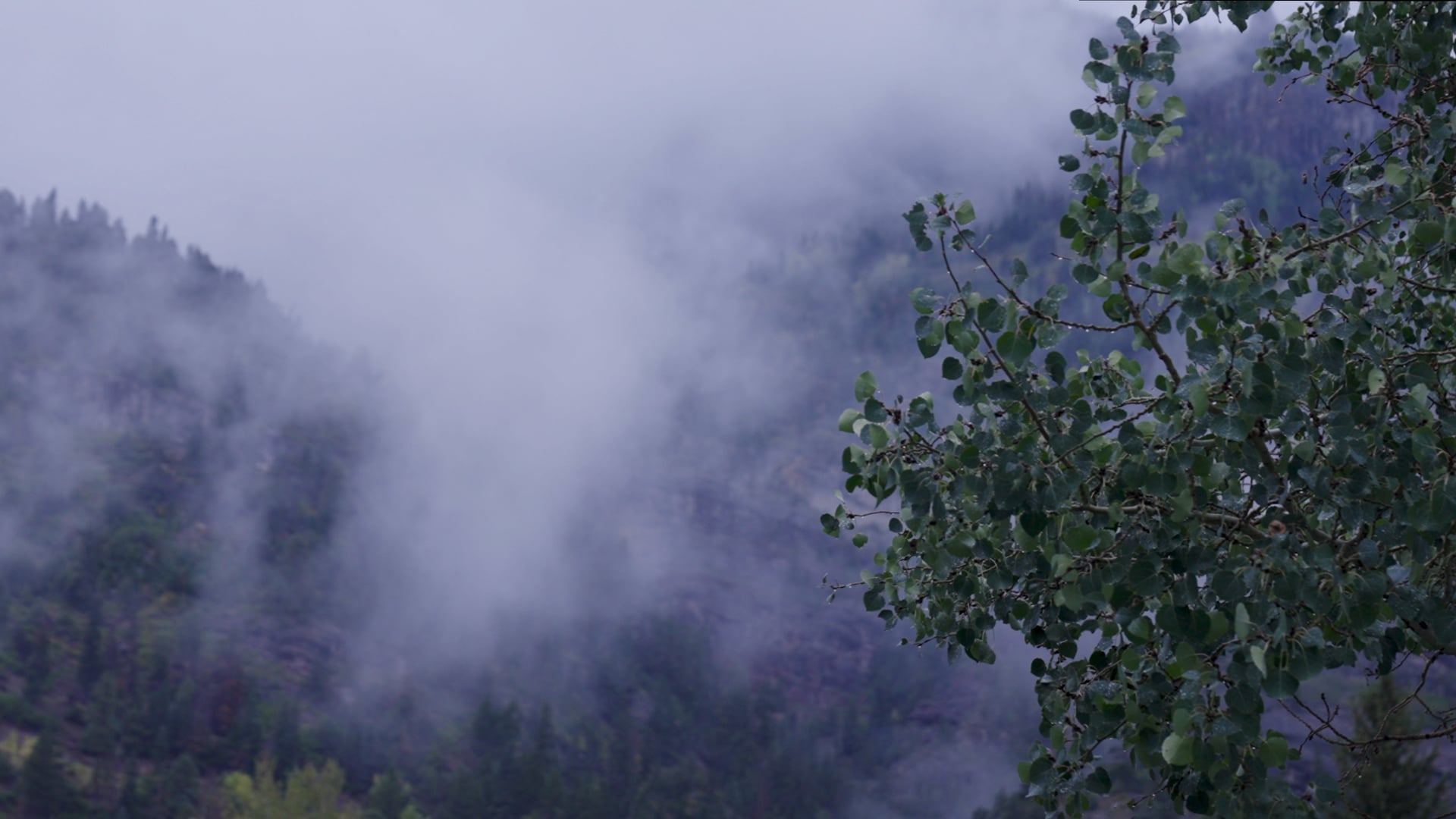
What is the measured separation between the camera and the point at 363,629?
185000mm

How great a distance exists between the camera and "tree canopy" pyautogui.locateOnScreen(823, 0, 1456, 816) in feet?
13.8

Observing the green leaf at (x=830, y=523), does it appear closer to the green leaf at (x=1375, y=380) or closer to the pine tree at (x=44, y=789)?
the green leaf at (x=1375, y=380)

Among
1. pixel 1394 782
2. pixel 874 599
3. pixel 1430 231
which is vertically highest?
pixel 1394 782

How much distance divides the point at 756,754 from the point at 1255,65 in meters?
147

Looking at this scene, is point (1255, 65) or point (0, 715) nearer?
point (1255, 65)

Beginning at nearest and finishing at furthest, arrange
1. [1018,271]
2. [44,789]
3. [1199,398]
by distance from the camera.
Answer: [1199,398] → [1018,271] → [44,789]

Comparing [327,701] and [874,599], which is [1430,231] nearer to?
[874,599]

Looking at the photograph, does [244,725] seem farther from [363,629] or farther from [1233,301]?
[1233,301]

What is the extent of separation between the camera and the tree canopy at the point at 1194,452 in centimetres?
421

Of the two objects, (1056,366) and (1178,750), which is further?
(1056,366)

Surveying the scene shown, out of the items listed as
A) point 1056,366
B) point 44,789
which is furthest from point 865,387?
point 44,789

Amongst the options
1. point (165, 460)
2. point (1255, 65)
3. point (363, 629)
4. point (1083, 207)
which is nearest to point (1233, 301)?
point (1083, 207)

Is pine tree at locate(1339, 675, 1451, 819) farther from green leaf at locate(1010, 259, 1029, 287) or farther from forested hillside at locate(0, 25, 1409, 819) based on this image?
forested hillside at locate(0, 25, 1409, 819)

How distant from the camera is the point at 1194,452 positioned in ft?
14.8
